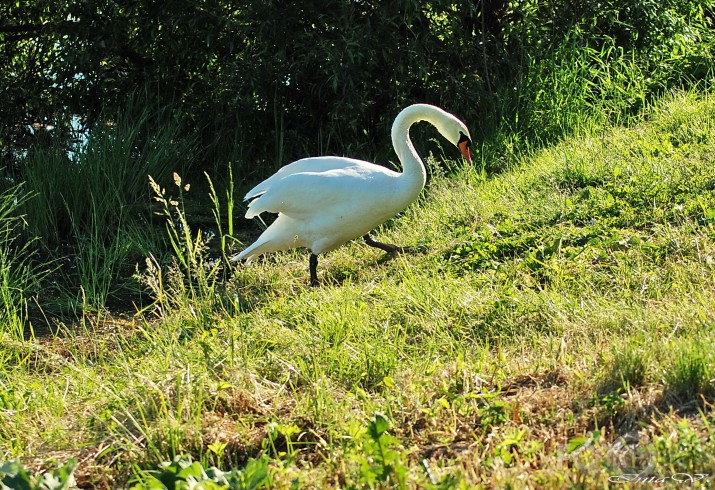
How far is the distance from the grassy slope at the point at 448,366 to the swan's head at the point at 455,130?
0.68 m

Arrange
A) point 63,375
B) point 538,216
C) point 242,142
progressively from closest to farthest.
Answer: point 63,375, point 538,216, point 242,142

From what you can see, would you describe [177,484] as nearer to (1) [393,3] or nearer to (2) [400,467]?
(2) [400,467]

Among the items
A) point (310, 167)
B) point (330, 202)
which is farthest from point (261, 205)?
point (310, 167)

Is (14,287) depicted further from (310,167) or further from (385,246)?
(385,246)

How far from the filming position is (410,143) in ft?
20.1

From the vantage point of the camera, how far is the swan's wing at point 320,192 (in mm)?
5742

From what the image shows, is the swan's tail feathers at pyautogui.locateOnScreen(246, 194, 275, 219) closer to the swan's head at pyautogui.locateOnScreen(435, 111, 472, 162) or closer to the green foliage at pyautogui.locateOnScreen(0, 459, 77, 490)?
the swan's head at pyautogui.locateOnScreen(435, 111, 472, 162)

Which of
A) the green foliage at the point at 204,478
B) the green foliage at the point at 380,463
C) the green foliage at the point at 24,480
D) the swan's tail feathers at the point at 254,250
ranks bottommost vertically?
the green foliage at the point at 380,463

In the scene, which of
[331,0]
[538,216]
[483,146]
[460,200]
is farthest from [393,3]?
[538,216]

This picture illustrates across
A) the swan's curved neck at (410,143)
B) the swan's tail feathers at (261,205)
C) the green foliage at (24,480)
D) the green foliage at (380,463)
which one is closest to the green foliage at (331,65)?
the swan's curved neck at (410,143)

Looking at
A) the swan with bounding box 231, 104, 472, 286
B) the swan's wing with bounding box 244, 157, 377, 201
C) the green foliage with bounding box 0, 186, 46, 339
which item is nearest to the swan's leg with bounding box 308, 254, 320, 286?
the swan with bounding box 231, 104, 472, 286

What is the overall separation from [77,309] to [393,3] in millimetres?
3575

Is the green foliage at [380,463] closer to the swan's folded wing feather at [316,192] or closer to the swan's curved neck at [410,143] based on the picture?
the swan's folded wing feather at [316,192]

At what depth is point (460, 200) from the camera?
654 cm
